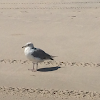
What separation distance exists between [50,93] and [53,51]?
2813mm

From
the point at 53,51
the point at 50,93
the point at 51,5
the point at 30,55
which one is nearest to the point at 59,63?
the point at 30,55

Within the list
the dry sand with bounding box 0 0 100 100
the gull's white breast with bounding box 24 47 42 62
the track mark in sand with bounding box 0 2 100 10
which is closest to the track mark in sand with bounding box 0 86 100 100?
the dry sand with bounding box 0 0 100 100

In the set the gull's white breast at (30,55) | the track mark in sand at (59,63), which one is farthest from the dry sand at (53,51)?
the gull's white breast at (30,55)

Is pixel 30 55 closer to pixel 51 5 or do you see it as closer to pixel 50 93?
pixel 50 93

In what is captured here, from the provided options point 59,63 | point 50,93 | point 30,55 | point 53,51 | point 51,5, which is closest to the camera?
point 50,93

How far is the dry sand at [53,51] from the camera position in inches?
229

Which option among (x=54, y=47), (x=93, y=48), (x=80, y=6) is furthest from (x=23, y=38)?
(x=80, y=6)

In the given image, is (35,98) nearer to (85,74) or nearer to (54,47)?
(85,74)

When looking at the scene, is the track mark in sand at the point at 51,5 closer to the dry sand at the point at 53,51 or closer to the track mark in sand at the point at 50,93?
the dry sand at the point at 53,51

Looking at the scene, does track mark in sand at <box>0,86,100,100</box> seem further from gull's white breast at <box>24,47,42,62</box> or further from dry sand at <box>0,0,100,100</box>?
gull's white breast at <box>24,47,42,62</box>

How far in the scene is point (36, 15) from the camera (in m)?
13.7

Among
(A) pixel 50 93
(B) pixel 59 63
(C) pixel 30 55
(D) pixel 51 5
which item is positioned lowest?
(A) pixel 50 93

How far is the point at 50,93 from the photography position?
5652 mm

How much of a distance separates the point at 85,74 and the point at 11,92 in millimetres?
1686
